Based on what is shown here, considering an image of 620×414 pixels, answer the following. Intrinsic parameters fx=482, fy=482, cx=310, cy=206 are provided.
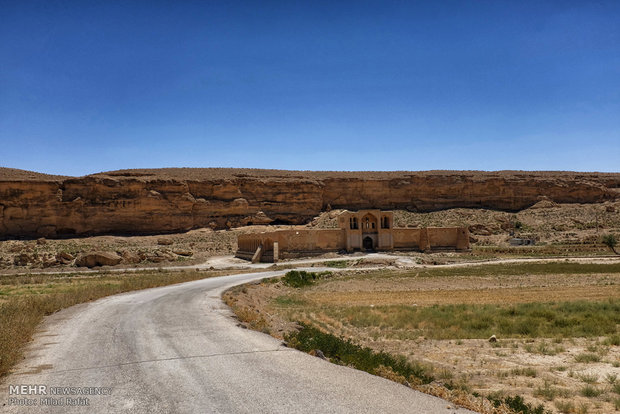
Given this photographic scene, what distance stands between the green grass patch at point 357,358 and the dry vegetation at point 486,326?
540 millimetres

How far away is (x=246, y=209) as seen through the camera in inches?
3174

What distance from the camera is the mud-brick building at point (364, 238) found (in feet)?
176

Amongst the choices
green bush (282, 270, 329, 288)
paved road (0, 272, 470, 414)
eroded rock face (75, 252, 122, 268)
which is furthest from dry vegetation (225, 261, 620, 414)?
eroded rock face (75, 252, 122, 268)

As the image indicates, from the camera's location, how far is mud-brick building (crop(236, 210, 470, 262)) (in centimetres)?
5350

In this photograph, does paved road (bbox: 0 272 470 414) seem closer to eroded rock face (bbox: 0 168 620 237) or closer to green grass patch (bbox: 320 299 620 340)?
green grass patch (bbox: 320 299 620 340)

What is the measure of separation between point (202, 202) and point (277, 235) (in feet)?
99.6

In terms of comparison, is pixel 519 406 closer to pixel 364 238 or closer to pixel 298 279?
pixel 298 279

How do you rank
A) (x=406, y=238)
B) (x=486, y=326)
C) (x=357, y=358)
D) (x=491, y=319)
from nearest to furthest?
(x=357, y=358) → (x=486, y=326) → (x=491, y=319) → (x=406, y=238)

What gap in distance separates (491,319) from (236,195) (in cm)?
6843

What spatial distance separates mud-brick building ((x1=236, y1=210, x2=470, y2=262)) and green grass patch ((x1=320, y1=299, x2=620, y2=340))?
1324 inches

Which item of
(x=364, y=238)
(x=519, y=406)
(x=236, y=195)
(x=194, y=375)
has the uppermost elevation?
(x=236, y=195)

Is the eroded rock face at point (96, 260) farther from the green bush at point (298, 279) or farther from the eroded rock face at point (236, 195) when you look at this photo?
the eroded rock face at point (236, 195)

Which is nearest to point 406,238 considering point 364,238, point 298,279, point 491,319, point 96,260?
point 364,238

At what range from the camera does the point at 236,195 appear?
268 feet
